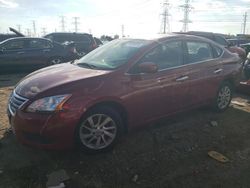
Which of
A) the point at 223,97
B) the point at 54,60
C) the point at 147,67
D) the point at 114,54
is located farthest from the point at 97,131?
the point at 54,60

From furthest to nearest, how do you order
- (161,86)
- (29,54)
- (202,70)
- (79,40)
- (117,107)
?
(79,40), (29,54), (202,70), (161,86), (117,107)

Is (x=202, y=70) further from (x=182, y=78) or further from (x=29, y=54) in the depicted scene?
(x=29, y=54)

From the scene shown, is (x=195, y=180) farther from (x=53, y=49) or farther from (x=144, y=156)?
(x=53, y=49)

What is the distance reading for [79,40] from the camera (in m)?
15.1

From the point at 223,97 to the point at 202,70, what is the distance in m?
1.11

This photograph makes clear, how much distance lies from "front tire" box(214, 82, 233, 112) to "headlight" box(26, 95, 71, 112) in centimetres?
349

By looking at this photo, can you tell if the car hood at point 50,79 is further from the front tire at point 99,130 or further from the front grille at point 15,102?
the front tire at point 99,130

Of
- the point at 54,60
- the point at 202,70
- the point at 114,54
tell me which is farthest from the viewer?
the point at 54,60

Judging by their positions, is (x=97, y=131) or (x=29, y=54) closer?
(x=97, y=131)

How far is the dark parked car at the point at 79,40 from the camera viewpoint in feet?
48.0

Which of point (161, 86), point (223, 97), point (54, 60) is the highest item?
point (161, 86)

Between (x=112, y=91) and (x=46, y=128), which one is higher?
(x=112, y=91)

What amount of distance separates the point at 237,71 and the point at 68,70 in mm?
3783

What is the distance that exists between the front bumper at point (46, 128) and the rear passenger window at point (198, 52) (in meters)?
2.53
